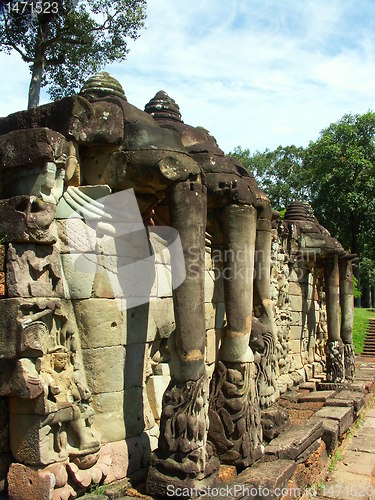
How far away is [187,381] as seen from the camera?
3912mm

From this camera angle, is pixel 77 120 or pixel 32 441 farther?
pixel 77 120

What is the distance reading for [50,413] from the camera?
3439 mm

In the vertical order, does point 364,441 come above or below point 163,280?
below

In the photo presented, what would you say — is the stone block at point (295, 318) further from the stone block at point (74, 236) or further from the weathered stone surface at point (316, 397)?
the stone block at point (74, 236)

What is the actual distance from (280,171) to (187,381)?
119ft

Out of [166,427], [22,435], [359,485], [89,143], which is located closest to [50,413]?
[22,435]

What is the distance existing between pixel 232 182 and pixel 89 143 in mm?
1714

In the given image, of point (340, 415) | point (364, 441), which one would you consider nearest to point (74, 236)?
point (340, 415)

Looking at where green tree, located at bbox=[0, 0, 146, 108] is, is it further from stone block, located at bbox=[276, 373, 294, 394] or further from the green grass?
the green grass

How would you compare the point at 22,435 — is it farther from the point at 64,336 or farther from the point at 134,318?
the point at 134,318

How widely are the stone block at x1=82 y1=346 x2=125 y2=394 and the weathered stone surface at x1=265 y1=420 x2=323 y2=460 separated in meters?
1.87

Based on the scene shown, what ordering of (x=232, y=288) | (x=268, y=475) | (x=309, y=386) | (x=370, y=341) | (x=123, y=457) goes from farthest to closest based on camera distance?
(x=370, y=341), (x=309, y=386), (x=232, y=288), (x=268, y=475), (x=123, y=457)

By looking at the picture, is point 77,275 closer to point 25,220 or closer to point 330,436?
point 25,220

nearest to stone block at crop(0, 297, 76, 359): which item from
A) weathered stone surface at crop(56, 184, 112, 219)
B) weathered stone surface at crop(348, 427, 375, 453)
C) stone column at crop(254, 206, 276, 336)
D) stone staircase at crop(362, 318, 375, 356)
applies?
weathered stone surface at crop(56, 184, 112, 219)
